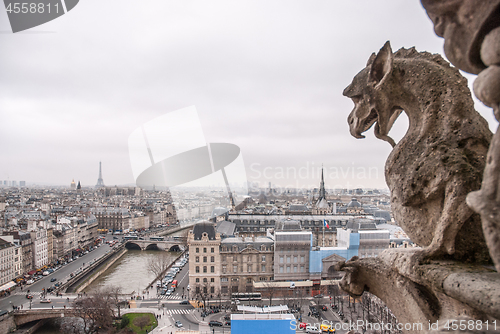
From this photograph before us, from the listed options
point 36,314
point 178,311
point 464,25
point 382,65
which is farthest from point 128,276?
point 464,25

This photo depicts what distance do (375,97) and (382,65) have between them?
323 millimetres

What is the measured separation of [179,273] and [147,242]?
742 inches

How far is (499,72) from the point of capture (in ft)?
6.32

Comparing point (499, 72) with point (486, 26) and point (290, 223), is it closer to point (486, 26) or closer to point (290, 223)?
point (486, 26)

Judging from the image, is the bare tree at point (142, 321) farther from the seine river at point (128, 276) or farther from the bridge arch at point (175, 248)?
the bridge arch at point (175, 248)

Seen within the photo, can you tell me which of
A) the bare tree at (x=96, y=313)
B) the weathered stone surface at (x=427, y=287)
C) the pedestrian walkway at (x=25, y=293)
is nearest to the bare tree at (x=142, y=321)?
the bare tree at (x=96, y=313)

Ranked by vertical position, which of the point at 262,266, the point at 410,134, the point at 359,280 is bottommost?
the point at 262,266

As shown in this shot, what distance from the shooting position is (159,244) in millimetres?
51375

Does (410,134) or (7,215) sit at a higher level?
(410,134)

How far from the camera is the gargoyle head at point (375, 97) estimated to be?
3.45 metres

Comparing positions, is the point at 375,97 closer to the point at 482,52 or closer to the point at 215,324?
the point at 482,52

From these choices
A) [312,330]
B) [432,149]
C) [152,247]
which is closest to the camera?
[432,149]

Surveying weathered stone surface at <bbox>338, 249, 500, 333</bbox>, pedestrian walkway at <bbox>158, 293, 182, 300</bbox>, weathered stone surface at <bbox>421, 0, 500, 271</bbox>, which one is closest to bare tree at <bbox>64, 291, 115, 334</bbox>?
pedestrian walkway at <bbox>158, 293, 182, 300</bbox>

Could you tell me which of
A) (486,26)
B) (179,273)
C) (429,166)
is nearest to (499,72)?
(486,26)
